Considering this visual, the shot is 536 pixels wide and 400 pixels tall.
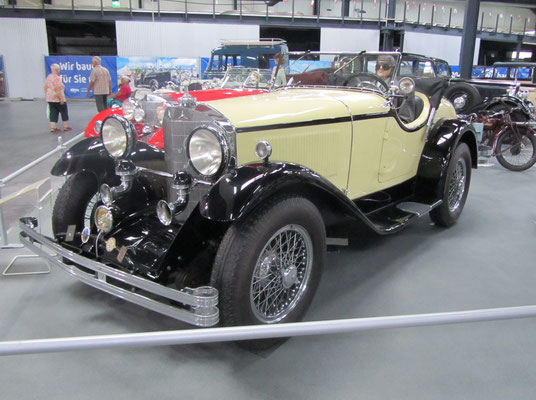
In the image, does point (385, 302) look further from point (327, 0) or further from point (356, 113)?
point (327, 0)

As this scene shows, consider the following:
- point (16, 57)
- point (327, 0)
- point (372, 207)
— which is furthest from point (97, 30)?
point (372, 207)

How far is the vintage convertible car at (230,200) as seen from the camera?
6.80 feet

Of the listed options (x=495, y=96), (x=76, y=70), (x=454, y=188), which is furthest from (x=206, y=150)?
(x=76, y=70)

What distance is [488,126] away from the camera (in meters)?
7.07

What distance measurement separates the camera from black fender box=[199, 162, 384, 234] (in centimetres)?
200

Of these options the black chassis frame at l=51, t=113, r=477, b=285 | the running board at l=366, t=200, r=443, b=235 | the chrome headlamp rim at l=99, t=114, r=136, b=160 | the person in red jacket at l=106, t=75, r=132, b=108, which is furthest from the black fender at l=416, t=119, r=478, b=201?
the person in red jacket at l=106, t=75, r=132, b=108

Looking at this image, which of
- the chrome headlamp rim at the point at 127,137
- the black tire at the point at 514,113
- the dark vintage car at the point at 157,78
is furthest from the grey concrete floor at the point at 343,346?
the dark vintage car at the point at 157,78

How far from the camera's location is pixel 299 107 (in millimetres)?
2812

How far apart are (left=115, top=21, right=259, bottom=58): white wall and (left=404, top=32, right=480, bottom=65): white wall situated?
7751 millimetres

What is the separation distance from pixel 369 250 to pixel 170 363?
1975mm

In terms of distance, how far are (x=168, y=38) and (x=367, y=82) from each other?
15657mm

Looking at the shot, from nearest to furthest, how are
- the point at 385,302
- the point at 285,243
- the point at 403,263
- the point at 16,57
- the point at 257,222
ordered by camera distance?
the point at 257,222 < the point at 285,243 < the point at 385,302 < the point at 403,263 < the point at 16,57

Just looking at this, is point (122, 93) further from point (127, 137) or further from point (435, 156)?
point (435, 156)

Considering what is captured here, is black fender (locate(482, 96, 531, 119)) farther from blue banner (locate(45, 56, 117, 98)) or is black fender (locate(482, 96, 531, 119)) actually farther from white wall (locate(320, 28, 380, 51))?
blue banner (locate(45, 56, 117, 98))
